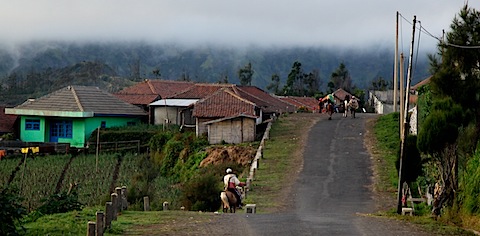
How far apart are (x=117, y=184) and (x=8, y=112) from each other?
845 inches

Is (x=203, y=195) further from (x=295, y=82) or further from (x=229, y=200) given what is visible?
(x=295, y=82)

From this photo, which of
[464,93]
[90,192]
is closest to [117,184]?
[90,192]

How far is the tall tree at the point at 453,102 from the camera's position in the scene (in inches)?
673

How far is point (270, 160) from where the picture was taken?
34031 millimetres

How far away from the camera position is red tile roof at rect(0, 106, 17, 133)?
57156mm

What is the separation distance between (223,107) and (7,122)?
779 inches

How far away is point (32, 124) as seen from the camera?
55938 mm

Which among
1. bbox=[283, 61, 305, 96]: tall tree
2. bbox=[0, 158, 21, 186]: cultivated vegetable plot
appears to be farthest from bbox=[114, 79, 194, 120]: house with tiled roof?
bbox=[283, 61, 305, 96]: tall tree

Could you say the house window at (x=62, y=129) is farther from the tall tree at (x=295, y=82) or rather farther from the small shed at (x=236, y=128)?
the tall tree at (x=295, y=82)

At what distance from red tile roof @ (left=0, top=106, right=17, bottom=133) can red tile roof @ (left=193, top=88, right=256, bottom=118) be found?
17.5 meters

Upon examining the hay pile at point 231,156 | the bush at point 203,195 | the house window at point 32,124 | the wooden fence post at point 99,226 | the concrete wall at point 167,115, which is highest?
the concrete wall at point 167,115

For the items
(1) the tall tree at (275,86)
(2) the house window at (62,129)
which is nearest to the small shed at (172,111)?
(2) the house window at (62,129)

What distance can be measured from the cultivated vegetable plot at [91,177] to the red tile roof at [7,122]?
38.2 feet

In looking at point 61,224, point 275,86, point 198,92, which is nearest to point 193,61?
point 275,86
